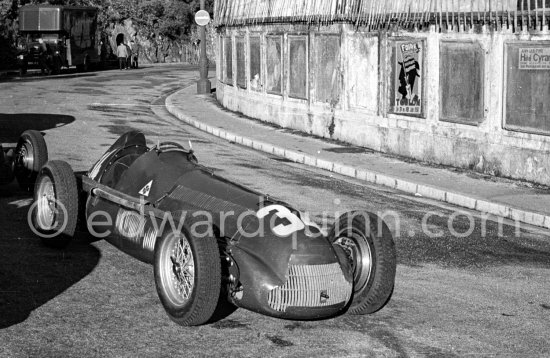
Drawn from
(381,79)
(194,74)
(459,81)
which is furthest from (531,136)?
(194,74)

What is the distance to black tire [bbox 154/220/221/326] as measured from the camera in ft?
23.0

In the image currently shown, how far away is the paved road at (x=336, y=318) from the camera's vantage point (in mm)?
7032

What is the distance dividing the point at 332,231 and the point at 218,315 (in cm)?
130

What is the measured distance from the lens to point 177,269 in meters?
7.50

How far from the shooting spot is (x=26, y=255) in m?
9.36

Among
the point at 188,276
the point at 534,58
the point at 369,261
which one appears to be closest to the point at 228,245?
the point at 188,276

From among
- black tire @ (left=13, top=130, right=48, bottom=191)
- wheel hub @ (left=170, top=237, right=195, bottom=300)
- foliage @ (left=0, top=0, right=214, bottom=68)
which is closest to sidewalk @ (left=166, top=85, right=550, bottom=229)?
black tire @ (left=13, top=130, right=48, bottom=191)

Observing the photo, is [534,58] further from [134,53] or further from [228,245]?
[134,53]

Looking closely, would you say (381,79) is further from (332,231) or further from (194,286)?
(194,286)

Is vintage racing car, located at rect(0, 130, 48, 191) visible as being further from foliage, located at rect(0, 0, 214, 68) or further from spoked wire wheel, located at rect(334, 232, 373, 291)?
foliage, located at rect(0, 0, 214, 68)

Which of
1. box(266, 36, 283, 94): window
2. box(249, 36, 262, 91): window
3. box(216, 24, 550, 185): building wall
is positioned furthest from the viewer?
box(249, 36, 262, 91): window

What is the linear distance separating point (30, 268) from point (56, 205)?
0.84 metres

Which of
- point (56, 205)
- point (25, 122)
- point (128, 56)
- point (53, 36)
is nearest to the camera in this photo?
point (56, 205)

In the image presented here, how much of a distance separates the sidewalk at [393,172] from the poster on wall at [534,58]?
1.85 metres
